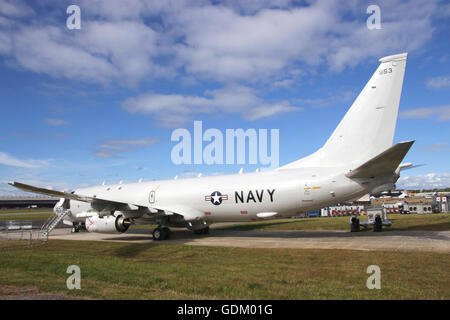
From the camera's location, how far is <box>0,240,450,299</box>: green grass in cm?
681

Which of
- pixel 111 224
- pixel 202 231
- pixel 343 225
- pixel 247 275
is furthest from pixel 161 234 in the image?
pixel 343 225

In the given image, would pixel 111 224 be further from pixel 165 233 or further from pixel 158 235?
pixel 165 233

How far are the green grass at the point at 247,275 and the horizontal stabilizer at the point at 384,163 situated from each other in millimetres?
3645

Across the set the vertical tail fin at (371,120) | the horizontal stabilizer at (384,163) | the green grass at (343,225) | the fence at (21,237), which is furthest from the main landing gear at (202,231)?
the horizontal stabilizer at (384,163)

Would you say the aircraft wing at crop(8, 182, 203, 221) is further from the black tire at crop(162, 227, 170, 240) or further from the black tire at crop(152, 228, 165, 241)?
the black tire at crop(152, 228, 165, 241)

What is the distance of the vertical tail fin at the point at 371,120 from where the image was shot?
1423 centimetres

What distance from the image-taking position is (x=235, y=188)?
1783cm

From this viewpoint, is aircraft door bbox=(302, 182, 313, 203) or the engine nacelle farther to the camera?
the engine nacelle

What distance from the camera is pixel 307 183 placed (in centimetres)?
1546

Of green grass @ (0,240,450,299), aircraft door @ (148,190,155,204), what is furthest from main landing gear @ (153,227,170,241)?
green grass @ (0,240,450,299)

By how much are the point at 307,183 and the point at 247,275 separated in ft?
25.7

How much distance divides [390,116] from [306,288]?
1033cm

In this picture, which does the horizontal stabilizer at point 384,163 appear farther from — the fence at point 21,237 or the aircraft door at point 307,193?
the fence at point 21,237
